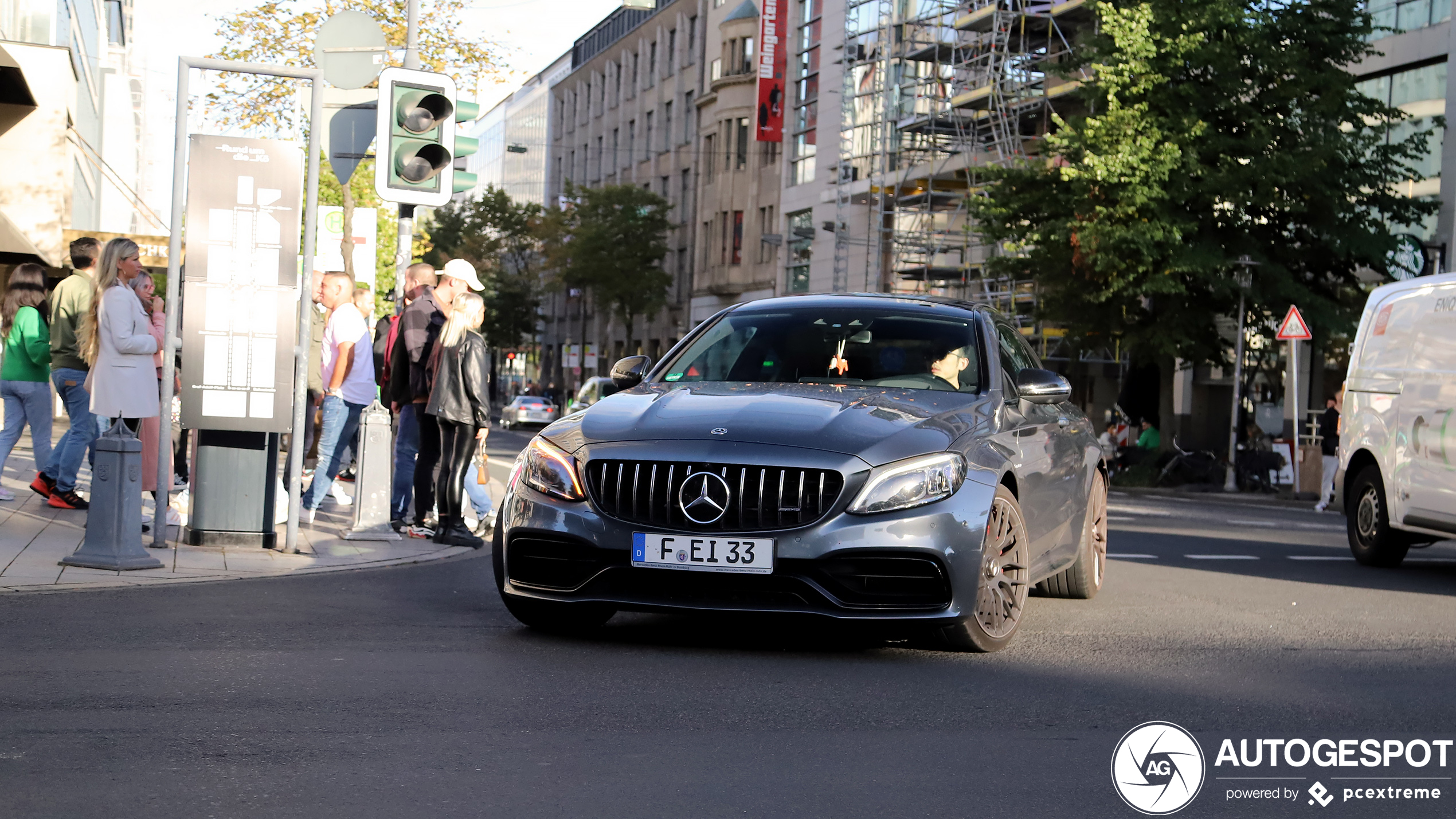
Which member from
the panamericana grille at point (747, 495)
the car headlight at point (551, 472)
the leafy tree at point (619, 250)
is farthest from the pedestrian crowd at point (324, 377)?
the leafy tree at point (619, 250)

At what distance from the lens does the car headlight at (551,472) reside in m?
6.99

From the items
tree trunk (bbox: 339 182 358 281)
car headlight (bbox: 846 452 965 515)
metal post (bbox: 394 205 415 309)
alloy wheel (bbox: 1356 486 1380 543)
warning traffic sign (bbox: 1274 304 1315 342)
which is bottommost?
alloy wheel (bbox: 1356 486 1380 543)

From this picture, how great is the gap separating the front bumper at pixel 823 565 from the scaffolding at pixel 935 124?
105 feet

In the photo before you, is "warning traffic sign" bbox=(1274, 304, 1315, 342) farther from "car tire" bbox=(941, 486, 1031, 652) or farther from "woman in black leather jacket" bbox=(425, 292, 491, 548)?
"car tire" bbox=(941, 486, 1031, 652)

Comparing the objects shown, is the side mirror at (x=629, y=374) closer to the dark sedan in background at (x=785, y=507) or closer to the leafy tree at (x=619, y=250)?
the dark sedan in background at (x=785, y=507)

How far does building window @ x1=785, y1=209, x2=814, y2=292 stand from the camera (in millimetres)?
58188

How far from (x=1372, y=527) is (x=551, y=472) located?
847 cm

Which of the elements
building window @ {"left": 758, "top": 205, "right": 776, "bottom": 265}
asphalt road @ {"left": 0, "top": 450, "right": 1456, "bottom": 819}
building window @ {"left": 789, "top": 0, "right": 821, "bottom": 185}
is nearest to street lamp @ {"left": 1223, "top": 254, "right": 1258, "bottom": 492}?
asphalt road @ {"left": 0, "top": 450, "right": 1456, "bottom": 819}

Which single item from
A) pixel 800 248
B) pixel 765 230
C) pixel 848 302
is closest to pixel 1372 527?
pixel 848 302

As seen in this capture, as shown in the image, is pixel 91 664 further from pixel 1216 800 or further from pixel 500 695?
pixel 1216 800

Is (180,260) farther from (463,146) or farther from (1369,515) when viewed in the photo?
(1369,515)

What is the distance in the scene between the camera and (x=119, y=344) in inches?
433

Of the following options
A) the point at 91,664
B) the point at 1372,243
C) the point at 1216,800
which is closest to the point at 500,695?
the point at 91,664

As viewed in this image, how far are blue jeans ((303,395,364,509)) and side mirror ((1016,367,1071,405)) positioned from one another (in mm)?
6537
